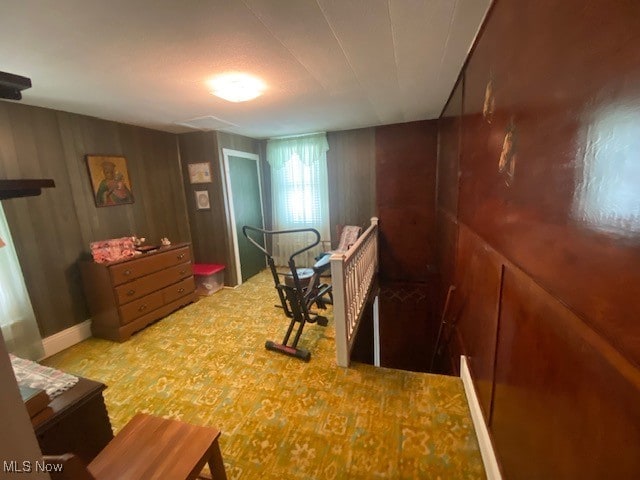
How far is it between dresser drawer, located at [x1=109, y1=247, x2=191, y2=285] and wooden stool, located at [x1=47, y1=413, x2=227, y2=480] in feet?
6.09

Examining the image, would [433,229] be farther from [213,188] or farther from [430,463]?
[213,188]

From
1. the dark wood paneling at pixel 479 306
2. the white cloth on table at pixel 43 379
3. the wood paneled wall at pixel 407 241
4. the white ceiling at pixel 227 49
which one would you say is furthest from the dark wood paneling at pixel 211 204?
the dark wood paneling at pixel 479 306

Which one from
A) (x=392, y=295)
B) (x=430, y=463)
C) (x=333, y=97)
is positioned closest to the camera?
(x=430, y=463)

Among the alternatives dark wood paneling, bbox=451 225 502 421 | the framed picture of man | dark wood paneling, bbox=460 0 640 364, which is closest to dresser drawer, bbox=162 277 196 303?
the framed picture of man

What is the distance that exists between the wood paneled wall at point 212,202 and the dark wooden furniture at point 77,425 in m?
2.84

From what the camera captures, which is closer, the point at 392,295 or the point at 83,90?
the point at 83,90

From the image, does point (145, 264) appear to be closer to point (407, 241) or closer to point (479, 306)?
point (479, 306)

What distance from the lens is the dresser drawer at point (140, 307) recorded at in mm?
2615

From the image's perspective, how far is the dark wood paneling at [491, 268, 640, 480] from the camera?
0.52m

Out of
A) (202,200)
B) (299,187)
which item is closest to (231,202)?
(202,200)

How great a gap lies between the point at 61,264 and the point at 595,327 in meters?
3.74

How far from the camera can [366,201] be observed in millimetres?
4164

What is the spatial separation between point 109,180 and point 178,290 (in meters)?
1.46

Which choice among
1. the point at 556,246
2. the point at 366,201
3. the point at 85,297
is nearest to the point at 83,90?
the point at 85,297
